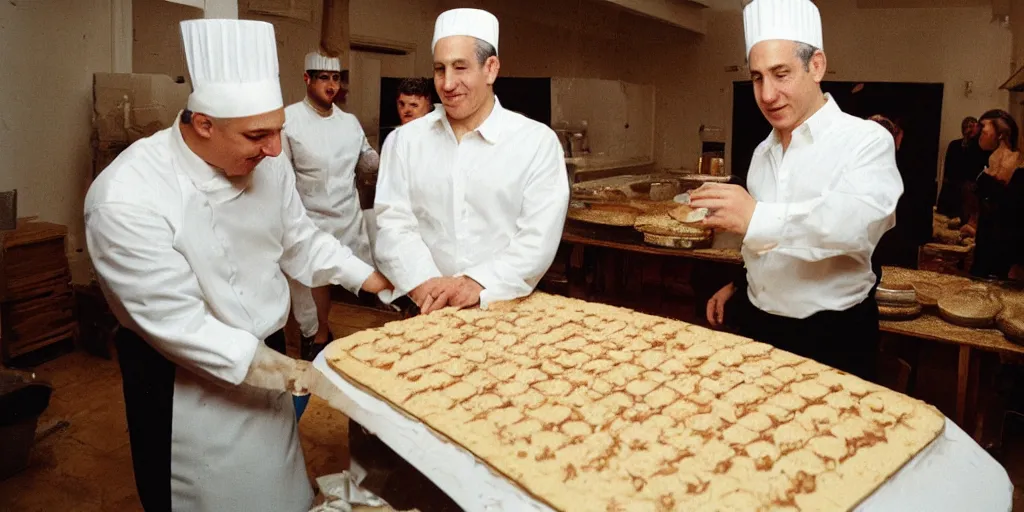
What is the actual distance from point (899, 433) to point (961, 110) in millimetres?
6004

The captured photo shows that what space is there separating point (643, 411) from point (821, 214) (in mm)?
703

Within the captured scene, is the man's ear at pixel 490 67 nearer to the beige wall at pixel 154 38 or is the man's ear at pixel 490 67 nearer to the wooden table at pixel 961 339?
the wooden table at pixel 961 339

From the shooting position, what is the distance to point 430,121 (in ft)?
8.02

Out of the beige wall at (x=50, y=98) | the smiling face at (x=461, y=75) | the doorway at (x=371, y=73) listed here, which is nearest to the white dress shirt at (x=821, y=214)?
the smiling face at (x=461, y=75)

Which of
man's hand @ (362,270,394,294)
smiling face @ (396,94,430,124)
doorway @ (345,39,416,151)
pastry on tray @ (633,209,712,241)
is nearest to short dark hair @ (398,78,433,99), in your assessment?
smiling face @ (396,94,430,124)

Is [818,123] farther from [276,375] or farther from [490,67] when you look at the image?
[276,375]

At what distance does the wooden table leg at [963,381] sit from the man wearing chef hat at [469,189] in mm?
1717

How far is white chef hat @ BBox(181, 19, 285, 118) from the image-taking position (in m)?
1.64

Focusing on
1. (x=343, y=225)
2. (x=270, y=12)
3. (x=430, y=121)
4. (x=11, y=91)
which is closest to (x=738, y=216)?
(x=430, y=121)

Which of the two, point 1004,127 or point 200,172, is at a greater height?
point 1004,127

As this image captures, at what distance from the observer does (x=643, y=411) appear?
146 cm

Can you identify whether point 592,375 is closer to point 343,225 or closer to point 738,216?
point 738,216

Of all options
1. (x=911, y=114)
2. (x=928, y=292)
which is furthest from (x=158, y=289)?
(x=911, y=114)

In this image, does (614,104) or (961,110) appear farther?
(614,104)
